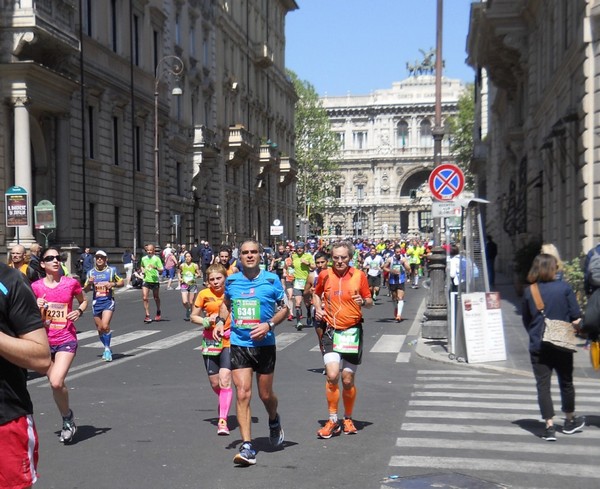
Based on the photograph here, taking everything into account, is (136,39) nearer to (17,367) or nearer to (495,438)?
(495,438)

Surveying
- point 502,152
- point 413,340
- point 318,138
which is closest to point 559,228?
point 413,340

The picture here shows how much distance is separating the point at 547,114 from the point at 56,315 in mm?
21077

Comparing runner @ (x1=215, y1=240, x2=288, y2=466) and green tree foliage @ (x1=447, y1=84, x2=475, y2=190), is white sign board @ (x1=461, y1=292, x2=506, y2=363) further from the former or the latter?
green tree foliage @ (x1=447, y1=84, x2=475, y2=190)

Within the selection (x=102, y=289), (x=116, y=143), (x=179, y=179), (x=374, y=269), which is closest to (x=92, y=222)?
(x=116, y=143)

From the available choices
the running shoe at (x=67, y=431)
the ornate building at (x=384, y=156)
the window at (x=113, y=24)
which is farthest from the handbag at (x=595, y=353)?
the ornate building at (x=384, y=156)

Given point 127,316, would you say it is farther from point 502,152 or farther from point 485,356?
point 502,152

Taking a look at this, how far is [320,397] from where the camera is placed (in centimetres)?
1087

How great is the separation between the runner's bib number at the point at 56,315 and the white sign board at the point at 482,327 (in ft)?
21.0

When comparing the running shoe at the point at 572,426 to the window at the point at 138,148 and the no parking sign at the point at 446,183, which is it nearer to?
the no parking sign at the point at 446,183

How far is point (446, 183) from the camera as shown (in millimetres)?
16031

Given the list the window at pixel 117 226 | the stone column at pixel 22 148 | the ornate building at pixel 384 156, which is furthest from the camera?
the ornate building at pixel 384 156

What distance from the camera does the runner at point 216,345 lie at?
345 inches

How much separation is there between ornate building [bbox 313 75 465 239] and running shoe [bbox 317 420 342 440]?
12013 centimetres

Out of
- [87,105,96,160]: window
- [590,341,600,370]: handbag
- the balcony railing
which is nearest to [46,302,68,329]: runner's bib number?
[590,341,600,370]: handbag
